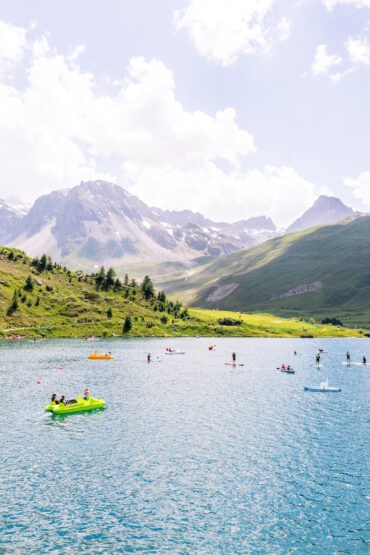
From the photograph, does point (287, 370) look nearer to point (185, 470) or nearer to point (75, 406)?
point (75, 406)

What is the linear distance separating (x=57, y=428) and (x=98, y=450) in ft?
40.2

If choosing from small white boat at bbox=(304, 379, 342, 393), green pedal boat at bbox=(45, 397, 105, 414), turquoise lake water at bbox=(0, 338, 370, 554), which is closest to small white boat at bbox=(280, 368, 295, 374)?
small white boat at bbox=(304, 379, 342, 393)

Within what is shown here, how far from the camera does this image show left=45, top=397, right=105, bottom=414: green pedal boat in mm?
68125

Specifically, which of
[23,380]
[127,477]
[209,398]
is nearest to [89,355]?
[23,380]

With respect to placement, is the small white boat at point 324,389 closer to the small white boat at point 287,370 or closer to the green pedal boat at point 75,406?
the small white boat at point 287,370

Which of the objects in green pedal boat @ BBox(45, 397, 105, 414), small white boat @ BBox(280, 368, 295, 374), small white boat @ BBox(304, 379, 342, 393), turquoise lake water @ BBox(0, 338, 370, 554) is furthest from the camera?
small white boat @ BBox(280, 368, 295, 374)

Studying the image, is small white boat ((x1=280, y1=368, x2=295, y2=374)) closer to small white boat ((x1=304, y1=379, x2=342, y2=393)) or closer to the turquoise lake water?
small white boat ((x1=304, y1=379, x2=342, y2=393))

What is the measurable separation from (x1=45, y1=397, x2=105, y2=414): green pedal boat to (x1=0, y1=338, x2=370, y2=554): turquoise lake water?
5.66 ft

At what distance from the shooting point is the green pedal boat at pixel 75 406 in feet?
224

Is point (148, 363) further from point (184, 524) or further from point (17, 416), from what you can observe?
point (184, 524)

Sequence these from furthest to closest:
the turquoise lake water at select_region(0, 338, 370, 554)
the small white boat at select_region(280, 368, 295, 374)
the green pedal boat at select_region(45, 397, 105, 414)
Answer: the small white boat at select_region(280, 368, 295, 374), the green pedal boat at select_region(45, 397, 105, 414), the turquoise lake water at select_region(0, 338, 370, 554)

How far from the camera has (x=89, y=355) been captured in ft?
444

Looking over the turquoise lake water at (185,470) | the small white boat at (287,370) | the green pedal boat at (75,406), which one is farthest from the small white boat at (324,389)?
the green pedal boat at (75,406)

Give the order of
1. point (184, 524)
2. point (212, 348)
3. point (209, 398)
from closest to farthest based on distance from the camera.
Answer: point (184, 524) < point (209, 398) < point (212, 348)
